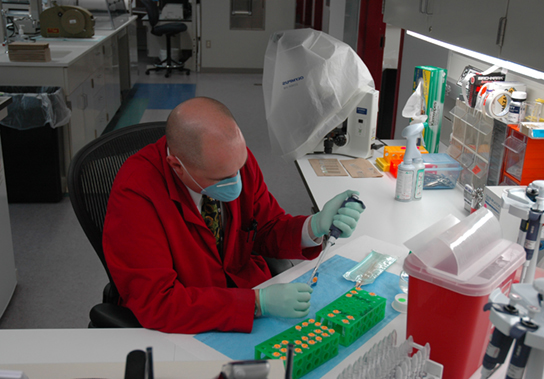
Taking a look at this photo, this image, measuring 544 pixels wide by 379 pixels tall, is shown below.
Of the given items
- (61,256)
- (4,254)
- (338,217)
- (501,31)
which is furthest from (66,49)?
(501,31)

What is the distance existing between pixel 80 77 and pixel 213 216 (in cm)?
288

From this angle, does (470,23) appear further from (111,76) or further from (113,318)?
(111,76)

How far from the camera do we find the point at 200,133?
1.22 m

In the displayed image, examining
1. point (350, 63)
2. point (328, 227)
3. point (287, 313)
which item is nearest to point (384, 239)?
point (328, 227)

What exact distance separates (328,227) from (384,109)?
2.71 metres

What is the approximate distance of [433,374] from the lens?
37.4 inches

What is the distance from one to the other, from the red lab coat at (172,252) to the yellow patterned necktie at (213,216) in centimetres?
2

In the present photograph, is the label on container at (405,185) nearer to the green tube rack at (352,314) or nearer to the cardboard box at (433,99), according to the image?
the cardboard box at (433,99)

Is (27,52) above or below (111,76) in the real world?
above

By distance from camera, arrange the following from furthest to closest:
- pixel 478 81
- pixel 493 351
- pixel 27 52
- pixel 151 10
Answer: pixel 151 10 < pixel 27 52 < pixel 478 81 < pixel 493 351

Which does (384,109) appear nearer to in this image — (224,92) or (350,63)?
(350,63)

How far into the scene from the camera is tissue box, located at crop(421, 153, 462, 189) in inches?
78.9

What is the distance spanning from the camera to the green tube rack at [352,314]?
109 cm

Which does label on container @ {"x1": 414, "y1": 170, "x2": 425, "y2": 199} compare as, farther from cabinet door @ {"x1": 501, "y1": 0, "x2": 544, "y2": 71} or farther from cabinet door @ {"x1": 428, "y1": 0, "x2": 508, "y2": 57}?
cabinet door @ {"x1": 501, "y1": 0, "x2": 544, "y2": 71}
